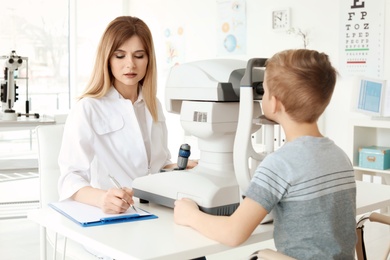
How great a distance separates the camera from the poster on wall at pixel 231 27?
17.0 ft

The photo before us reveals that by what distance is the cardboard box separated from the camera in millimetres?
3947

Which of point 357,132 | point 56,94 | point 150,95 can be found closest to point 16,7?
point 56,94

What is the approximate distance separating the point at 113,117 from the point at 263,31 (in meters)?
3.52

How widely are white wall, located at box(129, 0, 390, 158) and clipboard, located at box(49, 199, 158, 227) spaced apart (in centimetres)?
305

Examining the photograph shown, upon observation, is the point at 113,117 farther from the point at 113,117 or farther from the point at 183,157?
the point at 183,157

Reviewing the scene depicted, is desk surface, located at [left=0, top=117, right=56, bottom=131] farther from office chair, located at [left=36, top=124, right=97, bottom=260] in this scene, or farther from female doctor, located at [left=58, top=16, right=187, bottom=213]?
female doctor, located at [left=58, top=16, right=187, bottom=213]

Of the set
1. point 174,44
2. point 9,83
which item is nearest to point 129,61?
point 9,83

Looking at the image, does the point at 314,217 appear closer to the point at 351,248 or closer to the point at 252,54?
the point at 351,248

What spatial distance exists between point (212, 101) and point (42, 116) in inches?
106

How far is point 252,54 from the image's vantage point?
16.7 ft

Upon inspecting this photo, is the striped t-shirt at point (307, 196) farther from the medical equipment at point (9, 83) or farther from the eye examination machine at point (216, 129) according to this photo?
the medical equipment at point (9, 83)

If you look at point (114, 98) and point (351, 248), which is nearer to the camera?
point (351, 248)

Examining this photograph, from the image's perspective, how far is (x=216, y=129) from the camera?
54.5 inches

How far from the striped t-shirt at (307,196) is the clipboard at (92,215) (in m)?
0.32
